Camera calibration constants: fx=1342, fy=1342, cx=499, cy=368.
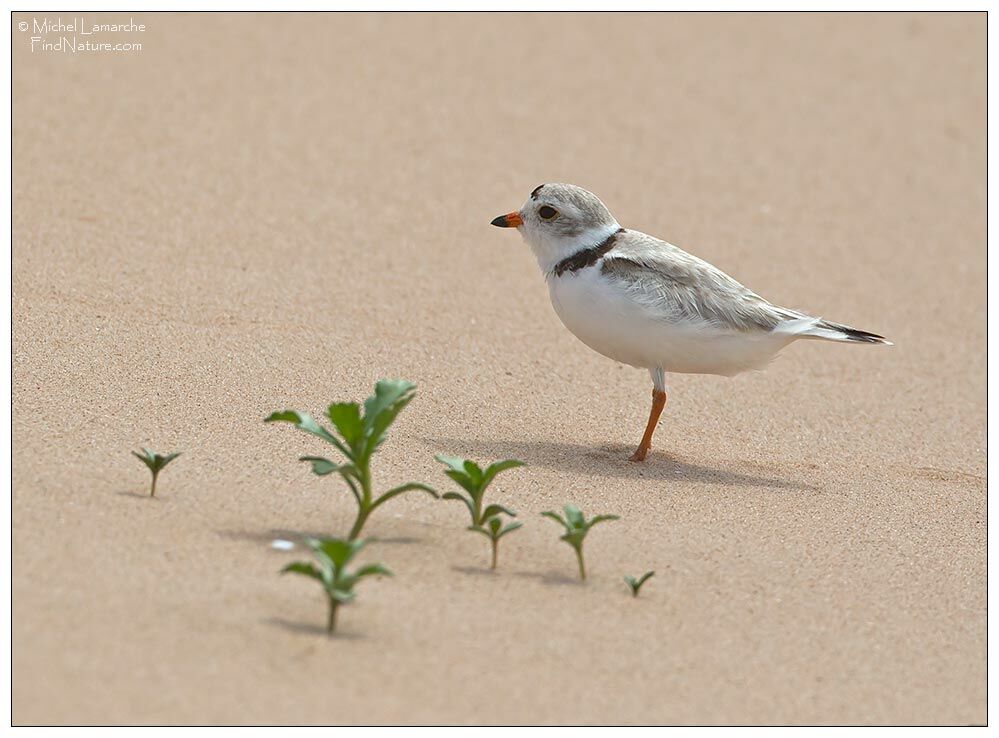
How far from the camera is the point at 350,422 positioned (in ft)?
14.7

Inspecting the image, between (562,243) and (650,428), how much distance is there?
1063 mm

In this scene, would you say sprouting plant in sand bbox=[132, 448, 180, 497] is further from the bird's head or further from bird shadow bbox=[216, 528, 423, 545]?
the bird's head

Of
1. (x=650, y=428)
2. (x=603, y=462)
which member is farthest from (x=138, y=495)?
(x=650, y=428)

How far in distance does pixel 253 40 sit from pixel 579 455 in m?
5.61

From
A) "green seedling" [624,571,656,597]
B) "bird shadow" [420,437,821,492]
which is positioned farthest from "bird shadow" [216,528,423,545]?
"bird shadow" [420,437,821,492]

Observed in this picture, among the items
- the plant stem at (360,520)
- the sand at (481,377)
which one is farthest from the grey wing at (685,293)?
the plant stem at (360,520)

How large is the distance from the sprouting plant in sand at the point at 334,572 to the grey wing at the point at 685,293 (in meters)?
2.77

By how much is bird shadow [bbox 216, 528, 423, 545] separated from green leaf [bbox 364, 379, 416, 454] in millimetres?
344

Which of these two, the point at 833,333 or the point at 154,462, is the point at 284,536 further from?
the point at 833,333

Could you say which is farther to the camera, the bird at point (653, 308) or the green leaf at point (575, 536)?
the bird at point (653, 308)

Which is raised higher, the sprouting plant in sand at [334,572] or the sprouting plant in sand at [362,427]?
the sprouting plant in sand at [362,427]

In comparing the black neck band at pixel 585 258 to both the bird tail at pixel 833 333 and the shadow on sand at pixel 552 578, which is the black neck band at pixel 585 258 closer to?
the bird tail at pixel 833 333

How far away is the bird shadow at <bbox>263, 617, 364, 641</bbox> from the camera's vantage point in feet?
12.8

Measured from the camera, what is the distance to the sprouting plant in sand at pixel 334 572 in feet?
12.6
